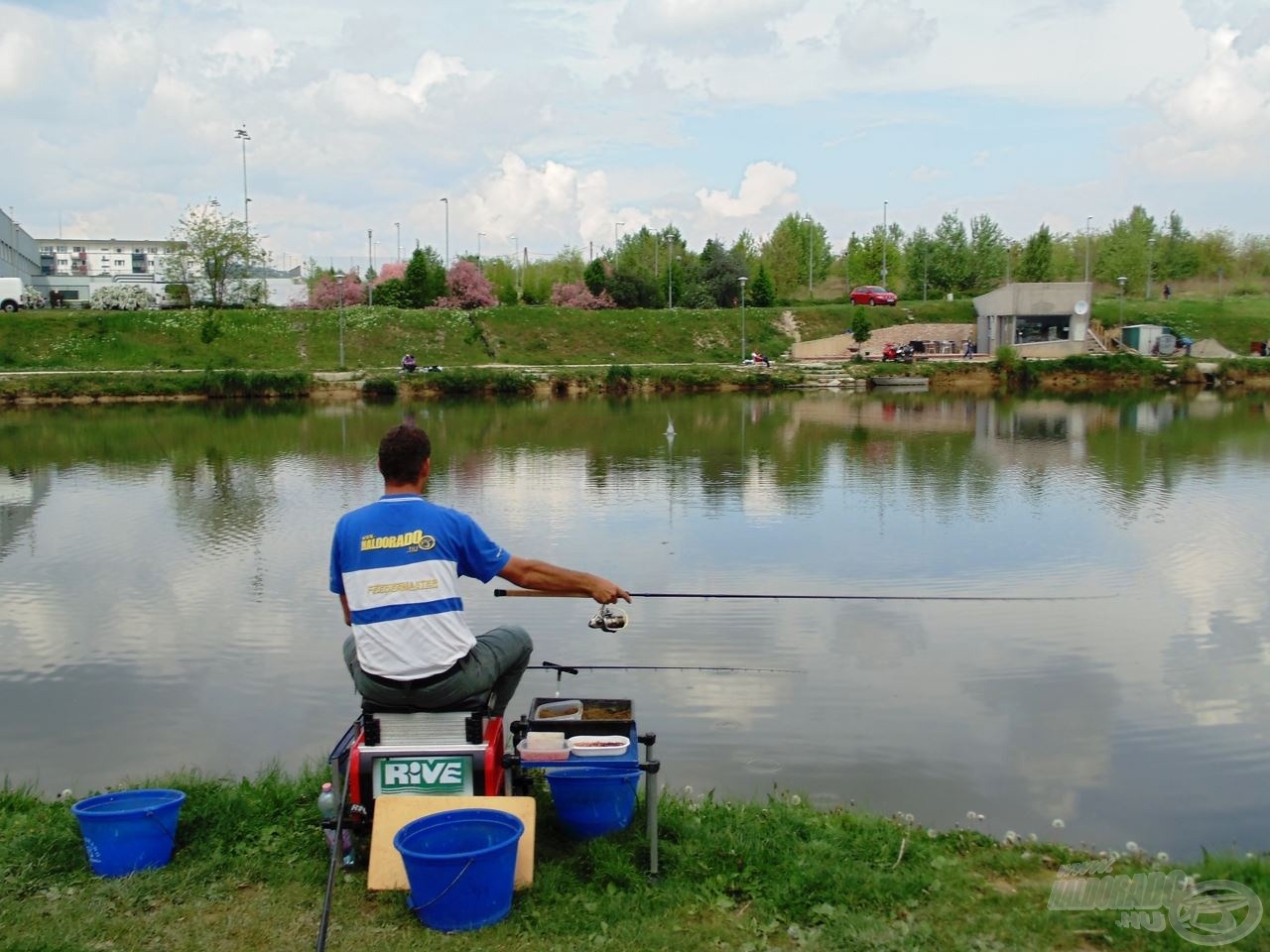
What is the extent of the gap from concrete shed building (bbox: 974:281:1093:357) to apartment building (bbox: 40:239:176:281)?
107 meters

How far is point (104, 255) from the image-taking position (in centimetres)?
14725

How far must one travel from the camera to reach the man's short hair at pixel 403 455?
5008mm

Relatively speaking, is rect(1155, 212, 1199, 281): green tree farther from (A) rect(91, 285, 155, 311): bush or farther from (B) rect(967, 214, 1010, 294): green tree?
(A) rect(91, 285, 155, 311): bush

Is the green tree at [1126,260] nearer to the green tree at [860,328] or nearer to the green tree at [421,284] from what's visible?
the green tree at [860,328]

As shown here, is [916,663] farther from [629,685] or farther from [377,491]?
[377,491]

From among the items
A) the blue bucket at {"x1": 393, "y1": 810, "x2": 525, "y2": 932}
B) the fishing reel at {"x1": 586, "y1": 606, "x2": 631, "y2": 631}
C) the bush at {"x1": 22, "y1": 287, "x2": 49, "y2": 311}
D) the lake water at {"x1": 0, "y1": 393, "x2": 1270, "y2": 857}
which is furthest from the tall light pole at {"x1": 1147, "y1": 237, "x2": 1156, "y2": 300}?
the blue bucket at {"x1": 393, "y1": 810, "x2": 525, "y2": 932}

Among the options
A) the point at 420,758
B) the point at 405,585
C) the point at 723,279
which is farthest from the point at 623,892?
A: the point at 723,279

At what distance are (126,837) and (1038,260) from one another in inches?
3254

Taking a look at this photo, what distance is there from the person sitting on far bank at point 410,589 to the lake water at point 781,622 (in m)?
2.39

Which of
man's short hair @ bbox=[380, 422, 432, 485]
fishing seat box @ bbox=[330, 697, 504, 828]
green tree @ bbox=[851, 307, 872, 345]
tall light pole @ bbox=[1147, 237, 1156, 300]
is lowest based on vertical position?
fishing seat box @ bbox=[330, 697, 504, 828]

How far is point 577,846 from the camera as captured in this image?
5.00 meters

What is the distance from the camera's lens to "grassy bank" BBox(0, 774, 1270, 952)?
4.18 metres

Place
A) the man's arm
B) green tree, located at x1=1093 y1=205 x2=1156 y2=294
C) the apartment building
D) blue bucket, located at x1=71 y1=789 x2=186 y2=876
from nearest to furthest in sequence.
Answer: blue bucket, located at x1=71 y1=789 x2=186 y2=876 → the man's arm → green tree, located at x1=1093 y1=205 x2=1156 y2=294 → the apartment building

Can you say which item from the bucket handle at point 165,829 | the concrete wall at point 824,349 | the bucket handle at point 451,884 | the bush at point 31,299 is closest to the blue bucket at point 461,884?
the bucket handle at point 451,884
